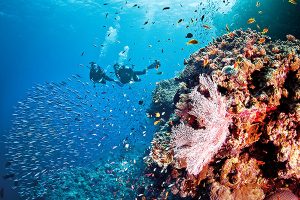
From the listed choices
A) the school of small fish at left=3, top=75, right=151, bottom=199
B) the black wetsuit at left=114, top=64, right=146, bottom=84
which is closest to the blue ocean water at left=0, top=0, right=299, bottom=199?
the school of small fish at left=3, top=75, right=151, bottom=199

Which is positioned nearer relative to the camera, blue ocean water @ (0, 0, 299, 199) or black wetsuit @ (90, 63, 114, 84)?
black wetsuit @ (90, 63, 114, 84)

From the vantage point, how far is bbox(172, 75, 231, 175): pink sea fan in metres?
3.45

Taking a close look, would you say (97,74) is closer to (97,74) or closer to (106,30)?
(97,74)

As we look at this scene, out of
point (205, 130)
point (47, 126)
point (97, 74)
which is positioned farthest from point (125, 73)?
point (205, 130)

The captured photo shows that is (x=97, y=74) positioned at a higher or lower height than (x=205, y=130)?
lower

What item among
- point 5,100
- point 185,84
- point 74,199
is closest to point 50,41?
point 74,199

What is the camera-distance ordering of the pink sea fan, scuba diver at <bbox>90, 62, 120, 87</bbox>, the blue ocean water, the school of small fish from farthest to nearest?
the blue ocean water < scuba diver at <bbox>90, 62, 120, 87</bbox> < the school of small fish < the pink sea fan

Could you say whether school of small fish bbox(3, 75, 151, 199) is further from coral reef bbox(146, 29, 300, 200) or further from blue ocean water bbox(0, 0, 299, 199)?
coral reef bbox(146, 29, 300, 200)

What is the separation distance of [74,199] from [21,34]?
52.9 m

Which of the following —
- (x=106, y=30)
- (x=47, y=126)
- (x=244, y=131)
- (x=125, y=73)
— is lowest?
(x=106, y=30)

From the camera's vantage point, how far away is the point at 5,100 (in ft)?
557

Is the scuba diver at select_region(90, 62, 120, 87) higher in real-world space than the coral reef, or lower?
lower

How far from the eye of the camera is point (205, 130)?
348 centimetres

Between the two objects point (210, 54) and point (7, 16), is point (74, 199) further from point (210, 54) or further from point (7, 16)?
point (7, 16)
